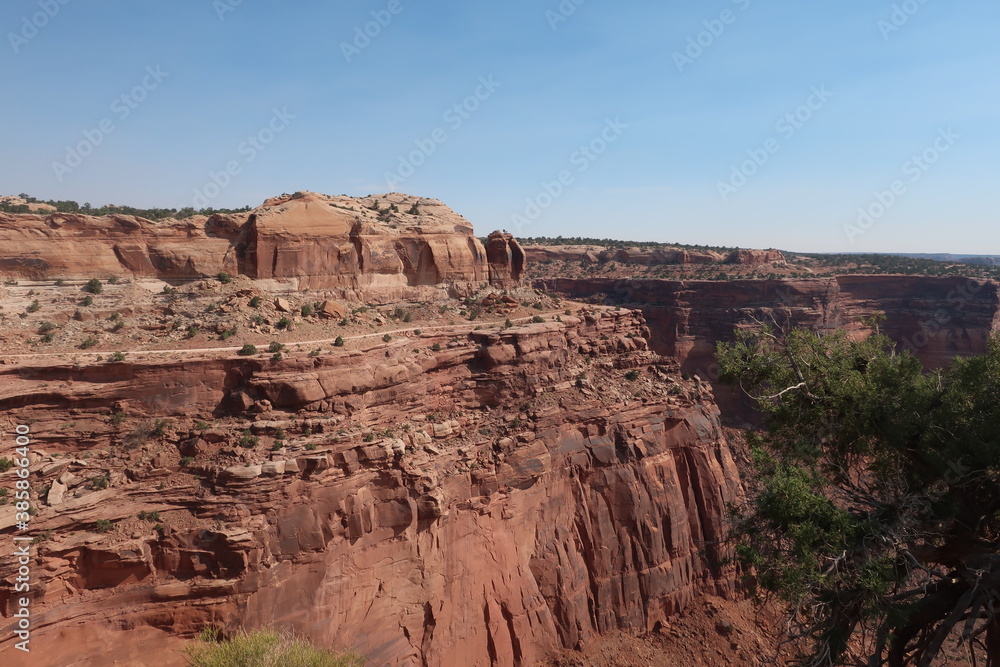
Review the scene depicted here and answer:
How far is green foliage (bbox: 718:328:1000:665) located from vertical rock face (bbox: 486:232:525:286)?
22171 mm

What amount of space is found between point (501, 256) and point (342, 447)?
1834 centimetres

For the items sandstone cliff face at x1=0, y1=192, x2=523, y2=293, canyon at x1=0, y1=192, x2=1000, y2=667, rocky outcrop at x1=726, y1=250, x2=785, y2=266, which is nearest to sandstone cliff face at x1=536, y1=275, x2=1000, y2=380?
rocky outcrop at x1=726, y1=250, x2=785, y2=266

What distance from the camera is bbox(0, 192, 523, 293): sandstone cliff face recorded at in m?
22.4

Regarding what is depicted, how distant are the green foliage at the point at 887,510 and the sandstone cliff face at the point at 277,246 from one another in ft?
68.0

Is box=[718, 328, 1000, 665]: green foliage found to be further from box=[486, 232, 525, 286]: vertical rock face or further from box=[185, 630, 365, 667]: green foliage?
box=[486, 232, 525, 286]: vertical rock face

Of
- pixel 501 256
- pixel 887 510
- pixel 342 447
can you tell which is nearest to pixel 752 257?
pixel 501 256

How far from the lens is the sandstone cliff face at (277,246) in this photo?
882 inches

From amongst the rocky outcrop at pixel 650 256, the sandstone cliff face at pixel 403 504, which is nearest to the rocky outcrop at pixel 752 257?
the rocky outcrop at pixel 650 256

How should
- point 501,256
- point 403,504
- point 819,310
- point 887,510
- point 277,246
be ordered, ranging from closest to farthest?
point 887,510, point 403,504, point 277,246, point 501,256, point 819,310

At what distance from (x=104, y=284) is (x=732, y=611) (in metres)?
31.4

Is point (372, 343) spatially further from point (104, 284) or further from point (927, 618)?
point (927, 618)

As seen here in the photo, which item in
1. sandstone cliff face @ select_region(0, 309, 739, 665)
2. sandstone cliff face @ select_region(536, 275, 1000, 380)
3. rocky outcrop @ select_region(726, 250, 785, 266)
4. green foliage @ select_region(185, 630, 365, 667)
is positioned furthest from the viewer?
rocky outcrop @ select_region(726, 250, 785, 266)

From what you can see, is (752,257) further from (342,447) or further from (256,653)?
(256,653)

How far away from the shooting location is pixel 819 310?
58094mm
